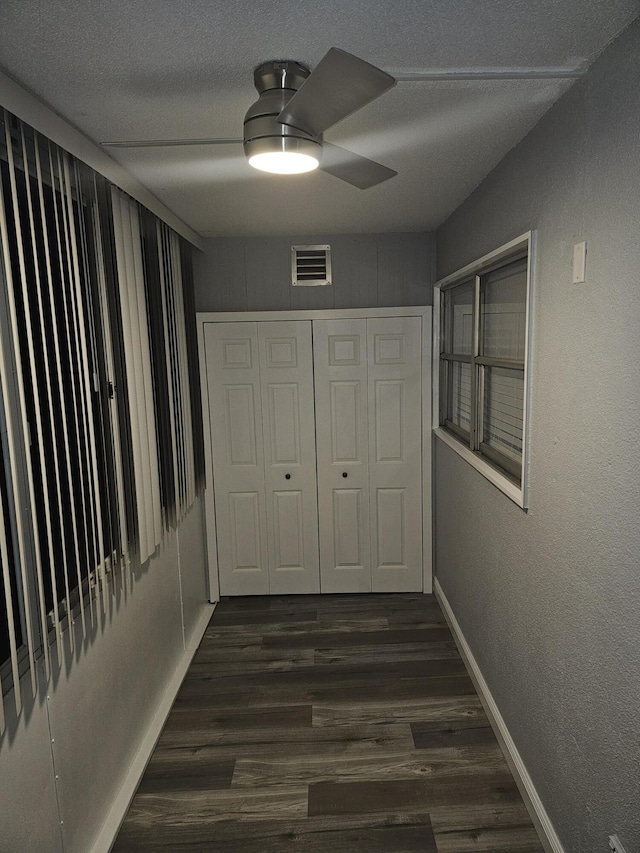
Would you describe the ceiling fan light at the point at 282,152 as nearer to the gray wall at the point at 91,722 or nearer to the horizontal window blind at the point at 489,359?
the horizontal window blind at the point at 489,359

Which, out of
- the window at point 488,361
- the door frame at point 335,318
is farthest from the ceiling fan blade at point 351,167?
the door frame at point 335,318

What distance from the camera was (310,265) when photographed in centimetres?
385

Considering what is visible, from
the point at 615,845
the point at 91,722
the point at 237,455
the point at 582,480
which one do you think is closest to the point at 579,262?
the point at 582,480

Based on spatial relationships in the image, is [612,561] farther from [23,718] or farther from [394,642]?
[394,642]

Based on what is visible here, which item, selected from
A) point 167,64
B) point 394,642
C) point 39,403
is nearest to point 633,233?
point 167,64

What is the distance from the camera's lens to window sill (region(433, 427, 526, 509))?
2164 mm

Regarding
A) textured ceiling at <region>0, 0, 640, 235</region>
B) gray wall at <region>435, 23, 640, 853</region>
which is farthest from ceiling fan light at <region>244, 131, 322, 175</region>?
gray wall at <region>435, 23, 640, 853</region>

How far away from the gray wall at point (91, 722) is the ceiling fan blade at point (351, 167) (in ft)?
5.54

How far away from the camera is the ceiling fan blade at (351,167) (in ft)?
4.99

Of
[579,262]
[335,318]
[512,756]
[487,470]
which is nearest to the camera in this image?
[579,262]

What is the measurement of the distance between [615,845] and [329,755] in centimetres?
128

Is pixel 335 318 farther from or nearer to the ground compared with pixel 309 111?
nearer to the ground

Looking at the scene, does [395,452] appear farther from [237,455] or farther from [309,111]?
[309,111]

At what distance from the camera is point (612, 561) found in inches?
58.1
